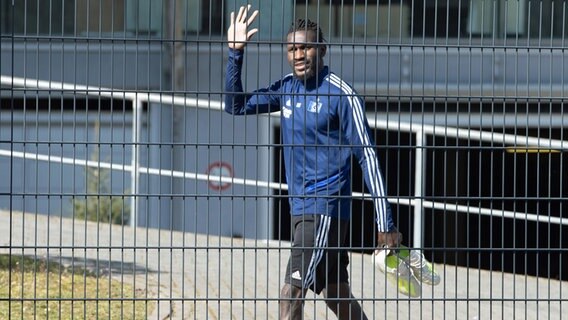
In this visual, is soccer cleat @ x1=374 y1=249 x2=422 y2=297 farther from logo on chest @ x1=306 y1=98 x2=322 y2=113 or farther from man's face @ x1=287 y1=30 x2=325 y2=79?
man's face @ x1=287 y1=30 x2=325 y2=79

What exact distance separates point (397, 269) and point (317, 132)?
876 millimetres

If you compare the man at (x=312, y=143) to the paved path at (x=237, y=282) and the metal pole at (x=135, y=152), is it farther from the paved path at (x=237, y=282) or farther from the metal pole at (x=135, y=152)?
the paved path at (x=237, y=282)

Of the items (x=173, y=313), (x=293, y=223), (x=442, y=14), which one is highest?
(x=442, y=14)

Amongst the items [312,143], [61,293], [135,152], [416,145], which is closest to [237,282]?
[135,152]

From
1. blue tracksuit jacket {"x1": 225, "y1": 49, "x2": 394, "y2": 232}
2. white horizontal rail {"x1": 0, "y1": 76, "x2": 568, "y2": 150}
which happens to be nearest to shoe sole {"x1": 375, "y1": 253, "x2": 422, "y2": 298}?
blue tracksuit jacket {"x1": 225, "y1": 49, "x2": 394, "y2": 232}

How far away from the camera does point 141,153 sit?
1384 centimetres

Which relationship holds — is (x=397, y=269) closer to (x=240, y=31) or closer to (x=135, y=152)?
(x=240, y=31)

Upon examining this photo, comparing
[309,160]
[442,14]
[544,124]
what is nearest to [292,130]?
[309,160]

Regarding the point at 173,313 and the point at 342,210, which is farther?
the point at 173,313

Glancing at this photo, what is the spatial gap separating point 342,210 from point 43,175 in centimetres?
1072

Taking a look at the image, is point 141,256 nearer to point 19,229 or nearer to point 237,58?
point 19,229

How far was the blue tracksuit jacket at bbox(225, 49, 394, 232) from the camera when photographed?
6594 millimetres

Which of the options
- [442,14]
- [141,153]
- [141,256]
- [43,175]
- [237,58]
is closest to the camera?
[237,58]

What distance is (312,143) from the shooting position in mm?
6672
